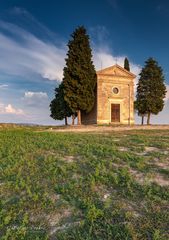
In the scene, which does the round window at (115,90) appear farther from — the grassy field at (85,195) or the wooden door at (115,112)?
the grassy field at (85,195)

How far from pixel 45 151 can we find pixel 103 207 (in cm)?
456

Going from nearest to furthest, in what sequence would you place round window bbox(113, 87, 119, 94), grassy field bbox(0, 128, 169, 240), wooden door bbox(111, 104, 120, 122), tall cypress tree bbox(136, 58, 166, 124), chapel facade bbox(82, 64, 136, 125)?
grassy field bbox(0, 128, 169, 240) < chapel facade bbox(82, 64, 136, 125) < wooden door bbox(111, 104, 120, 122) < round window bbox(113, 87, 119, 94) < tall cypress tree bbox(136, 58, 166, 124)

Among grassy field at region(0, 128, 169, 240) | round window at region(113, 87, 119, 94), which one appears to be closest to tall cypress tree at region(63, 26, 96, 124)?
round window at region(113, 87, 119, 94)

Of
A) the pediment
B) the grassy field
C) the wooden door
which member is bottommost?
the grassy field

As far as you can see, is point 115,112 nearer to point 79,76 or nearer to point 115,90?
point 115,90

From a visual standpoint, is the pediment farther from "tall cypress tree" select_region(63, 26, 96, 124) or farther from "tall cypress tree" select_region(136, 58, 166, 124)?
"tall cypress tree" select_region(136, 58, 166, 124)

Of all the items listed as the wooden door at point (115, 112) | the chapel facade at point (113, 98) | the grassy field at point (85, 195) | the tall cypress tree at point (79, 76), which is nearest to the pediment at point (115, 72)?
the chapel facade at point (113, 98)

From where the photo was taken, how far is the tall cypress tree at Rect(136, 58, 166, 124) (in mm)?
36750

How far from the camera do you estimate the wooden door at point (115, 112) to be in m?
32.8

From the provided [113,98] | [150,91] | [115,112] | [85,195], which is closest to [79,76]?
[113,98]

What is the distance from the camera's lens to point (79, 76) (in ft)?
98.9

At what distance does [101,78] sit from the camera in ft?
106

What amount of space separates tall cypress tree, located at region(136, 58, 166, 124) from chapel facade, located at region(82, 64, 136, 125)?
13.0 ft

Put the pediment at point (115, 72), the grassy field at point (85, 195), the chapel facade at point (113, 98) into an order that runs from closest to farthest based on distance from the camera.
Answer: the grassy field at point (85, 195), the chapel facade at point (113, 98), the pediment at point (115, 72)
